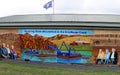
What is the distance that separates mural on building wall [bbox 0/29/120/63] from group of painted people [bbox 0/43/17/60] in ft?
0.61

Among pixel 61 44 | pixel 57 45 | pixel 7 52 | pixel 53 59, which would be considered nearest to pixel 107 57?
pixel 61 44

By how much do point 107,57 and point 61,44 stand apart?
399 centimetres

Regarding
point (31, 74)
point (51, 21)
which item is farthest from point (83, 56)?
point (31, 74)

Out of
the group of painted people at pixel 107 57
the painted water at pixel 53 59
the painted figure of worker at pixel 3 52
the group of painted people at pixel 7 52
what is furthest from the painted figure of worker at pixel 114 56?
the painted figure of worker at pixel 3 52

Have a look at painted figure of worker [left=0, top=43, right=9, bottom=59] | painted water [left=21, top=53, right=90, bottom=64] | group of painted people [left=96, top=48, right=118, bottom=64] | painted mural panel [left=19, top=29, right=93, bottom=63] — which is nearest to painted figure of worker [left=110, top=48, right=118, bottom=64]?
group of painted people [left=96, top=48, right=118, bottom=64]

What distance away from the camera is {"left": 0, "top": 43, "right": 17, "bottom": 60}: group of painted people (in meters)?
33.2

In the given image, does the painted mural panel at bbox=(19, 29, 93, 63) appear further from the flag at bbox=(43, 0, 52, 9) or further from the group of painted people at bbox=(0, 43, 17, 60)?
the flag at bbox=(43, 0, 52, 9)

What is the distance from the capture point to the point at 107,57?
3056 centimetres

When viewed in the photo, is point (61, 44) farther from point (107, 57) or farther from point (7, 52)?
point (7, 52)

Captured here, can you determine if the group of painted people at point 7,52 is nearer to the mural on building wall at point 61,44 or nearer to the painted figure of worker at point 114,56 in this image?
the mural on building wall at point 61,44

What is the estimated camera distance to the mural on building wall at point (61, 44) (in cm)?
3025

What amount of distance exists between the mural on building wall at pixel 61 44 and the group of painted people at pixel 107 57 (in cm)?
24

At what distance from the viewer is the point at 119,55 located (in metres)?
30.2

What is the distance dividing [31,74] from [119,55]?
12536mm
